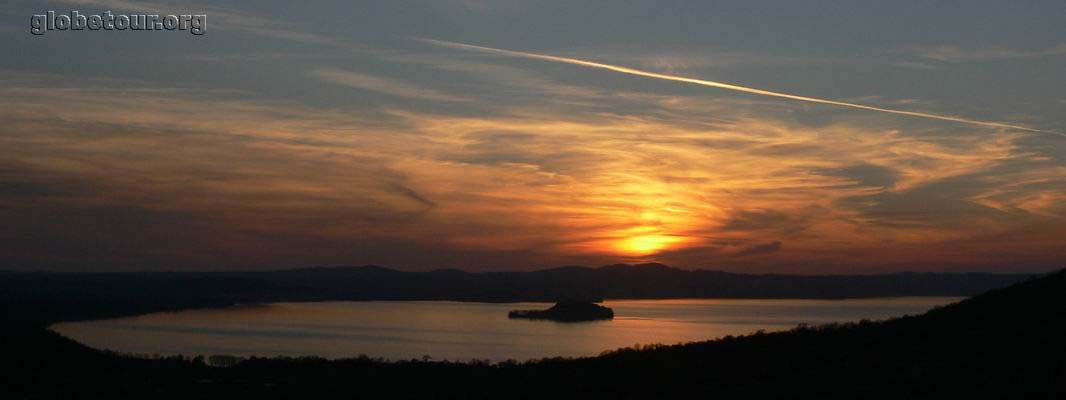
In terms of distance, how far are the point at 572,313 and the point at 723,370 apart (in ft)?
373

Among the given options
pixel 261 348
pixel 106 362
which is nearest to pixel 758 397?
pixel 106 362

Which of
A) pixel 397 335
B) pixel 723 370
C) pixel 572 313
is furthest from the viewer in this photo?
pixel 572 313

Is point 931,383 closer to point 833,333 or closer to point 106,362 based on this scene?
point 833,333

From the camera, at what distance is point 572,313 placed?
13612 cm

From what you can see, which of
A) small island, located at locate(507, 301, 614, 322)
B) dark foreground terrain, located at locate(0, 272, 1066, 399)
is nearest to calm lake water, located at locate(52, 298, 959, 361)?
small island, located at locate(507, 301, 614, 322)

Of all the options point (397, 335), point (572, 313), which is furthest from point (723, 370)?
point (572, 313)

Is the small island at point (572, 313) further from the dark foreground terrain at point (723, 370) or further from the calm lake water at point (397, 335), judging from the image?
the dark foreground terrain at point (723, 370)

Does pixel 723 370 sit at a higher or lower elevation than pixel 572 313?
higher

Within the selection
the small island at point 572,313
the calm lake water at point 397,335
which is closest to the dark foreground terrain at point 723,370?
the calm lake water at point 397,335

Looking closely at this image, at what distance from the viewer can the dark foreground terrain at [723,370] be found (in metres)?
18.1

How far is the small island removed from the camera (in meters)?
135

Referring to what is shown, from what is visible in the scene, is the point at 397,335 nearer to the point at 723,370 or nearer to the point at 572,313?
the point at 572,313

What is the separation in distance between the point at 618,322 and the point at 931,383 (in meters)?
113

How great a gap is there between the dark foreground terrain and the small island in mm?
106017
